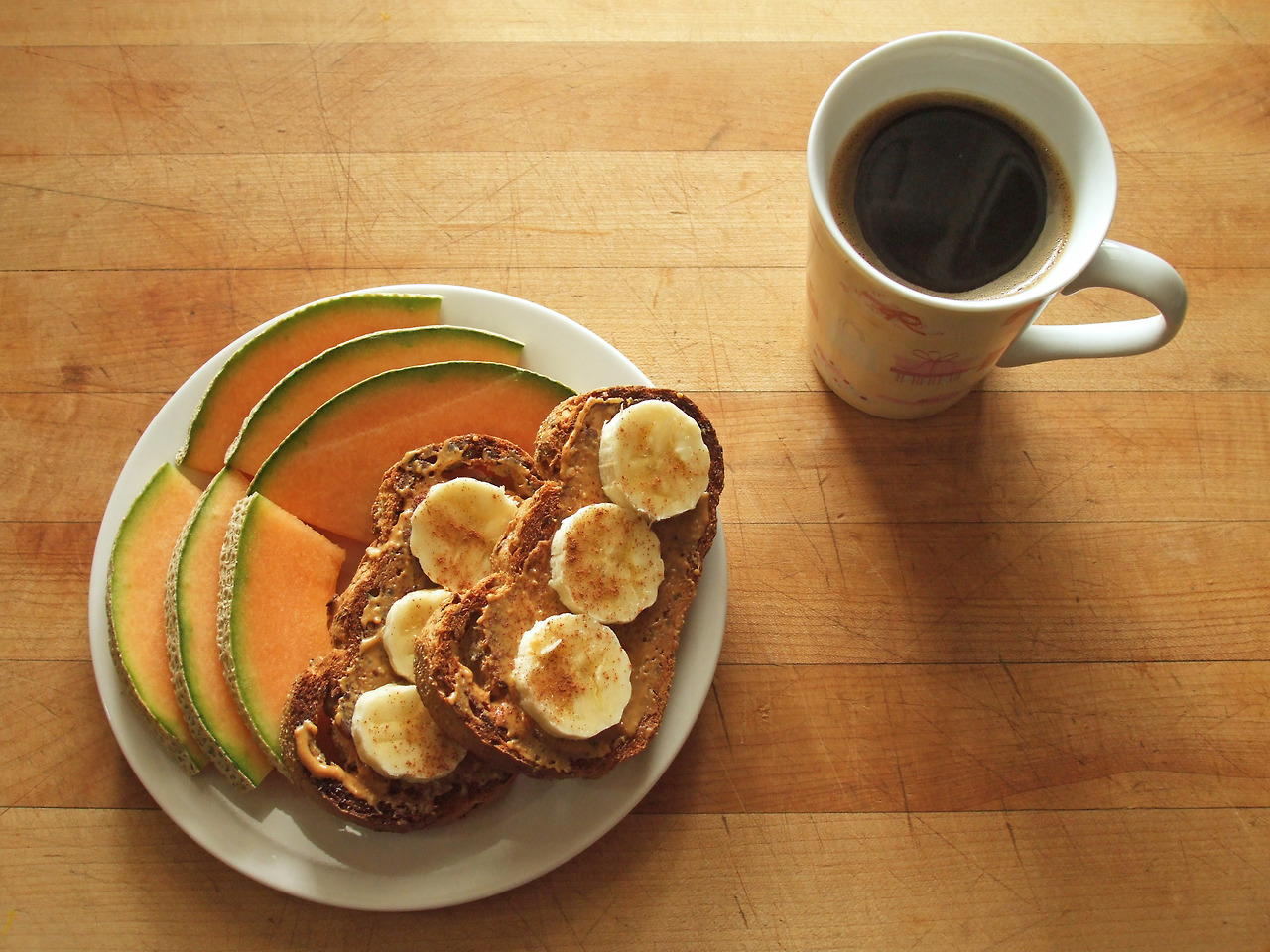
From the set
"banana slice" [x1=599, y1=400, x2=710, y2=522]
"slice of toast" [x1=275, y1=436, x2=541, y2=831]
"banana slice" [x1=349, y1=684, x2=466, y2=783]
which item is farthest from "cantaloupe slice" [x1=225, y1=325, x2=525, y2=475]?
"banana slice" [x1=349, y1=684, x2=466, y2=783]

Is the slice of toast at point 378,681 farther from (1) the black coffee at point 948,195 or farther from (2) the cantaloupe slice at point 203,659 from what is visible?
(1) the black coffee at point 948,195

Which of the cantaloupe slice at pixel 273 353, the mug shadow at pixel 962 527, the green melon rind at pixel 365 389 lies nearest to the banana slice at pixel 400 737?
the green melon rind at pixel 365 389

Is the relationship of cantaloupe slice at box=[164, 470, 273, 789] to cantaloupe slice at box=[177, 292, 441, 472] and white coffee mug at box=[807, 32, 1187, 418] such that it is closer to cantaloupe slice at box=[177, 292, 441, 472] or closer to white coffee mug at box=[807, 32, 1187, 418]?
cantaloupe slice at box=[177, 292, 441, 472]

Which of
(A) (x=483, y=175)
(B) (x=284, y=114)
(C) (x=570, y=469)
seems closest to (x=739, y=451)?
(C) (x=570, y=469)

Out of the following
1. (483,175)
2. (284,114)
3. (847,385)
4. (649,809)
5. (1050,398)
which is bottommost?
(649,809)

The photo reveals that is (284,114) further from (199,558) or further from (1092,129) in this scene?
(1092,129)

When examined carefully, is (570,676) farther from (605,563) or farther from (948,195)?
(948,195)
